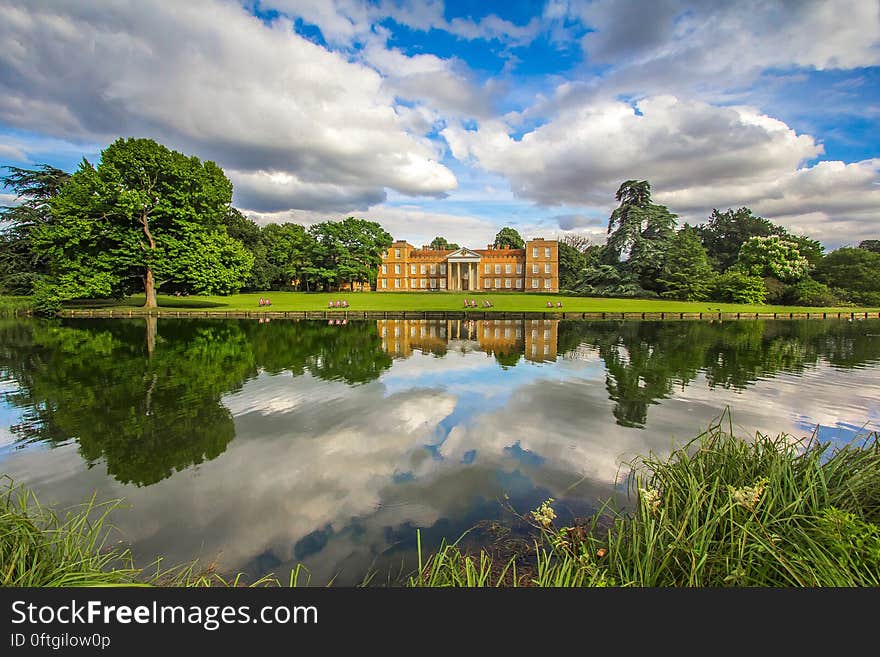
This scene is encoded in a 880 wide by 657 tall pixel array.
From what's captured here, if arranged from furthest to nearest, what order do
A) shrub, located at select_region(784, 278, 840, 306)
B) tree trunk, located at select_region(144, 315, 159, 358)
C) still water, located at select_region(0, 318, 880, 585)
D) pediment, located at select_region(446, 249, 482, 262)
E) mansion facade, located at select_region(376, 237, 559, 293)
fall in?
pediment, located at select_region(446, 249, 482, 262), mansion facade, located at select_region(376, 237, 559, 293), shrub, located at select_region(784, 278, 840, 306), tree trunk, located at select_region(144, 315, 159, 358), still water, located at select_region(0, 318, 880, 585)

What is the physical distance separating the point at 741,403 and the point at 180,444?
Result: 11696 mm

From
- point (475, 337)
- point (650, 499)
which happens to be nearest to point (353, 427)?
point (650, 499)

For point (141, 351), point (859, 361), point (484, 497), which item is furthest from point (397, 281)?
point (484, 497)

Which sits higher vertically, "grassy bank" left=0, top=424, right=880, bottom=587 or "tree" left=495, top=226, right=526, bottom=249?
"tree" left=495, top=226, right=526, bottom=249

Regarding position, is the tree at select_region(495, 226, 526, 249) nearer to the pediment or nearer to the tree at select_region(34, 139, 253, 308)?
the pediment

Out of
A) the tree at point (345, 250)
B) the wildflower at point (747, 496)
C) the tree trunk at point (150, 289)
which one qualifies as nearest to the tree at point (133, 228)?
the tree trunk at point (150, 289)

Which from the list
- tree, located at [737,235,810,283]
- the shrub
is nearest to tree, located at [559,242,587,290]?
tree, located at [737,235,810,283]

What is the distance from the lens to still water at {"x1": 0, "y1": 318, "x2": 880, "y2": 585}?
4.64 metres

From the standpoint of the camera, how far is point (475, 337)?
22.0m

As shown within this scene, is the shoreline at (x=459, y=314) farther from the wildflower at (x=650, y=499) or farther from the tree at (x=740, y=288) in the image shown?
the wildflower at (x=650, y=499)

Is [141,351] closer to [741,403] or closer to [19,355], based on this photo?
[19,355]

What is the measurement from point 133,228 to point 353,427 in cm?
3459

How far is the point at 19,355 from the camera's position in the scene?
1455 centimetres

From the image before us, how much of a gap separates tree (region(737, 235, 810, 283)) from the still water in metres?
37.5
